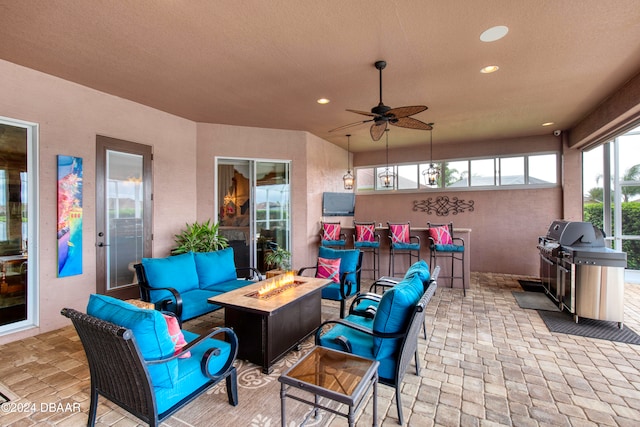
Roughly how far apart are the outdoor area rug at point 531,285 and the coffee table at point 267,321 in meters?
4.68

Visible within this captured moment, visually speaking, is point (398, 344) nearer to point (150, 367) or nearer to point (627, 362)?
point (150, 367)

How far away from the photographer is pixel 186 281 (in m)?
3.75

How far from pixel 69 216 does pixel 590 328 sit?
22.4 feet

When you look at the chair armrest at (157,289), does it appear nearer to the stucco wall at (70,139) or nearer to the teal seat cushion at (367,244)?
the stucco wall at (70,139)

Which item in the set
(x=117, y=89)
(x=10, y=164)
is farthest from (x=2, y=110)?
(x=117, y=89)

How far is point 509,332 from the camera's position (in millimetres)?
3658

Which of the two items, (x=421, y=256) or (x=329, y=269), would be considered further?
(x=421, y=256)

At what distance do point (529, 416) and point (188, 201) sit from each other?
18.2 ft

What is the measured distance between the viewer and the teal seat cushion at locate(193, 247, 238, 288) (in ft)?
13.2

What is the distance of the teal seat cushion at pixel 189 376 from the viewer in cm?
175

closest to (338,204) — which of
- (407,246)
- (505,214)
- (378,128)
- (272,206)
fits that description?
(272,206)

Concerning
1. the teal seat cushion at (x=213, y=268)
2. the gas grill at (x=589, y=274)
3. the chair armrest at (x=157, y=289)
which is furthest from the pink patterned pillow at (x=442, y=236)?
the chair armrest at (x=157, y=289)

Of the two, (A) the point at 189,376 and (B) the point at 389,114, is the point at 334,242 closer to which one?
(B) the point at 389,114

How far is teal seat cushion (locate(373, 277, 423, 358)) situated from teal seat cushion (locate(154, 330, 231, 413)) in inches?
43.3
